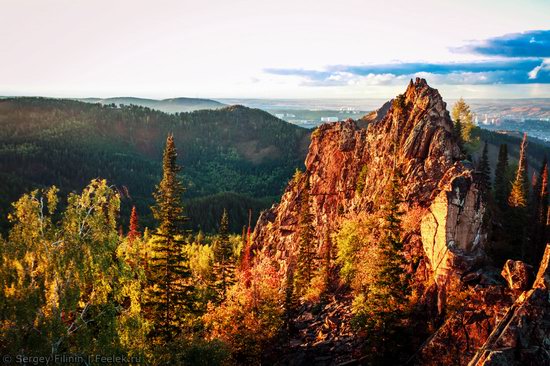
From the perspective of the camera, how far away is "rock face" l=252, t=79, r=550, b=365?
28016 millimetres

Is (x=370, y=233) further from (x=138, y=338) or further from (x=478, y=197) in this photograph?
(x=138, y=338)

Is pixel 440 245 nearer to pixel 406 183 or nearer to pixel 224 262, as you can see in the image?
pixel 406 183

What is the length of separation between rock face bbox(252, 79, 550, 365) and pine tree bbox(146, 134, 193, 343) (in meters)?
13.2

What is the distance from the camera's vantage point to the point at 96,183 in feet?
78.2

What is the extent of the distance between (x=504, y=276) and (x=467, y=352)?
799 cm

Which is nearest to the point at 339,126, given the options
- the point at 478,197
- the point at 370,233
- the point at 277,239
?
the point at 277,239

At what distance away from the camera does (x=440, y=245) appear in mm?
42438

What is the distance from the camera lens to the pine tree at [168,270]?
44000 mm

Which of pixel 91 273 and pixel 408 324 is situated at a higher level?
pixel 91 273

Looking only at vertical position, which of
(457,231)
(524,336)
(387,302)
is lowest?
(387,302)

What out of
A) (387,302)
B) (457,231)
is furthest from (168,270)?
(457,231)

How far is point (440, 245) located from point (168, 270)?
2758cm

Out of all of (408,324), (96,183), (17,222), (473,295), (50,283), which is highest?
(96,183)

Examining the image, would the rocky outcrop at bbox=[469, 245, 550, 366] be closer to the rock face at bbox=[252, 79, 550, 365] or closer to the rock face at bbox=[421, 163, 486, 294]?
the rock face at bbox=[252, 79, 550, 365]
